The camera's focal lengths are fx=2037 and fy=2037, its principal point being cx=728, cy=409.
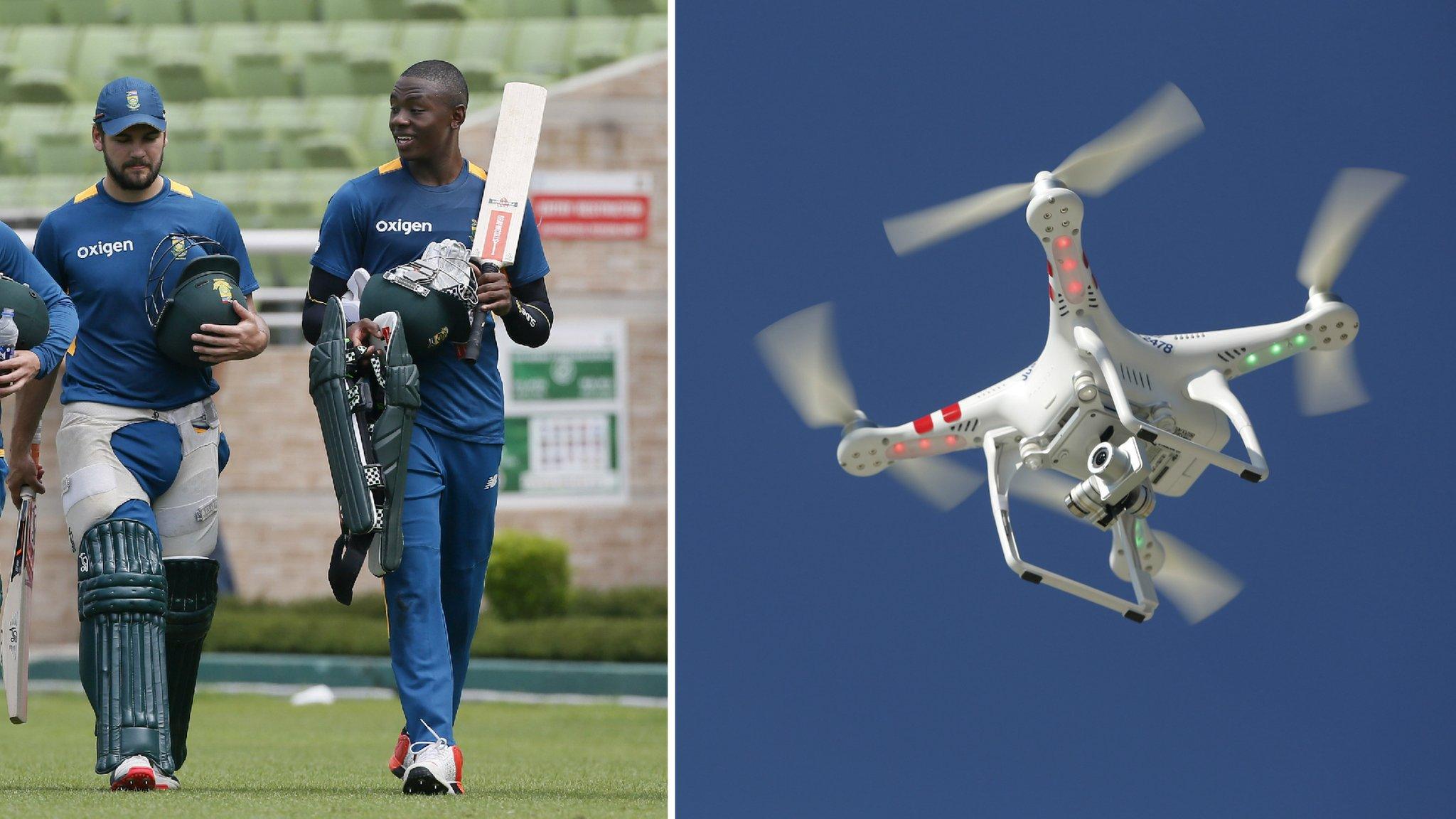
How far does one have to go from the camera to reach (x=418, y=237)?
165 inches

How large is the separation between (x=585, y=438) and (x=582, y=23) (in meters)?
2.84

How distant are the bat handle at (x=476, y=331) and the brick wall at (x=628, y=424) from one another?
7.68 metres

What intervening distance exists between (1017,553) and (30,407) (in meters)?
2.09

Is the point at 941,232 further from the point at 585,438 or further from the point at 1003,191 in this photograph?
the point at 585,438

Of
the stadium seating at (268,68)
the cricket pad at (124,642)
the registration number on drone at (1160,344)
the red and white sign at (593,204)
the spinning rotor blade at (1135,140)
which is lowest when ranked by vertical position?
the cricket pad at (124,642)

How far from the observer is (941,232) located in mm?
3877

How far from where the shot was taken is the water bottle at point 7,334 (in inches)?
153

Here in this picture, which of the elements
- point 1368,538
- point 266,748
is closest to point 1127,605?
point 1368,538

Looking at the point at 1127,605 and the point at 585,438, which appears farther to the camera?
the point at 585,438

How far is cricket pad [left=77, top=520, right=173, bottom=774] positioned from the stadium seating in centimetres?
830

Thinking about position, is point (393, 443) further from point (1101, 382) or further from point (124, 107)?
point (1101, 382)

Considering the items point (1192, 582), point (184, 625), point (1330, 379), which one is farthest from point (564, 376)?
point (1330, 379)

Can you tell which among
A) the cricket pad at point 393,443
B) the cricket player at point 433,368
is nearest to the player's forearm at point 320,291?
the cricket player at point 433,368

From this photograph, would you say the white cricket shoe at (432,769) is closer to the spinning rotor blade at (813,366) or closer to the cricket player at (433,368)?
the cricket player at (433,368)
